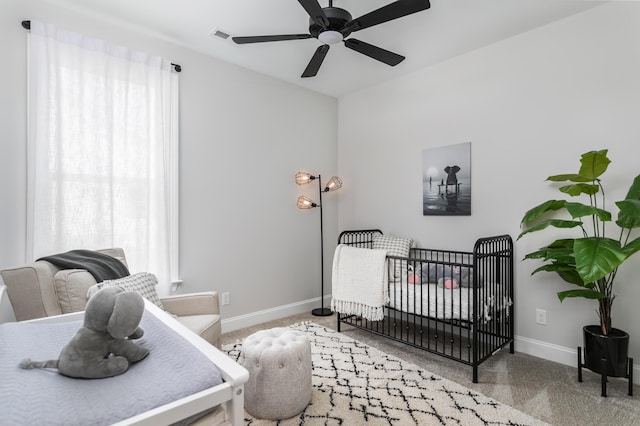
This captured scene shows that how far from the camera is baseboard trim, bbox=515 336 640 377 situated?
8.04 feet

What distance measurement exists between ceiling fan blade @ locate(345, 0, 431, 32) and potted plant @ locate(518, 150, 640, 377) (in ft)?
4.67

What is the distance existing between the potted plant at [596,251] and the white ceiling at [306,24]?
3.98 feet

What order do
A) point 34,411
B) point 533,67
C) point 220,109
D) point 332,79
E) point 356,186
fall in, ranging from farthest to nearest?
point 356,186
point 332,79
point 220,109
point 533,67
point 34,411

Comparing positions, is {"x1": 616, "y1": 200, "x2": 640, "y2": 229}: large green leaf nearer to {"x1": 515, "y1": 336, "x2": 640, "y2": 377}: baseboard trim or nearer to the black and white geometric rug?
{"x1": 515, "y1": 336, "x2": 640, "y2": 377}: baseboard trim

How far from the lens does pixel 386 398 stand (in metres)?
2.03

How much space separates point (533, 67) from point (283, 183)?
8.26 ft

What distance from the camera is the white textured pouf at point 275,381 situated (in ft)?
5.87

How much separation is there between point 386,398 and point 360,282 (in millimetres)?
979

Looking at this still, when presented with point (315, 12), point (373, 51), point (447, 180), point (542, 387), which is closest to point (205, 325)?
point (315, 12)

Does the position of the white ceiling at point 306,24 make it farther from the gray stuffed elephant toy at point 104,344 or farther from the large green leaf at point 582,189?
the gray stuffed elephant toy at point 104,344

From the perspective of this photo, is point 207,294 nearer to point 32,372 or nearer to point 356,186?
point 32,372

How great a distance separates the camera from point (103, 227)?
2.48 m

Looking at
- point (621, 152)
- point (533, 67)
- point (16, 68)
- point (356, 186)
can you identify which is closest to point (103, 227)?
point (16, 68)

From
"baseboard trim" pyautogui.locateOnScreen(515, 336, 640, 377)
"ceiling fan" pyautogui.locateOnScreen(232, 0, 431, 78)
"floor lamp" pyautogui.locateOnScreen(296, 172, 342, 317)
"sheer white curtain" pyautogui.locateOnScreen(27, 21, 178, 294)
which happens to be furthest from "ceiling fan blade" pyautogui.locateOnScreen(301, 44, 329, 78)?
"baseboard trim" pyautogui.locateOnScreen(515, 336, 640, 377)
